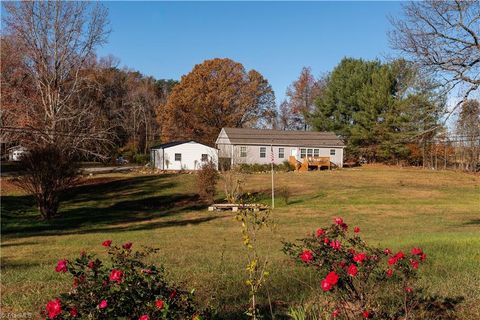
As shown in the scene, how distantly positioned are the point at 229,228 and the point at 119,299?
16109mm

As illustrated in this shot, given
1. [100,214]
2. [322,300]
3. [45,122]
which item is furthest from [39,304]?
[45,122]

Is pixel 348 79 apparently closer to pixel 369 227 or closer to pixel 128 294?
pixel 369 227

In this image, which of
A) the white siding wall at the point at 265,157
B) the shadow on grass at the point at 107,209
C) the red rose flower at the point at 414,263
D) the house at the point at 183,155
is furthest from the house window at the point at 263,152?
the red rose flower at the point at 414,263

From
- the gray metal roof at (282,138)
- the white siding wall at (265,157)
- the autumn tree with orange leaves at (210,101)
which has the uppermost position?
the autumn tree with orange leaves at (210,101)

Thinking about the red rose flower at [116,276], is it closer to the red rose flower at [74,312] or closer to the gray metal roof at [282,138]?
the red rose flower at [74,312]

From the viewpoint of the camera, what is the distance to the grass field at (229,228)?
5.69 m

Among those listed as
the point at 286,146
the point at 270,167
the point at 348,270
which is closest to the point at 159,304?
the point at 348,270

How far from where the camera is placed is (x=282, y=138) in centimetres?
4956

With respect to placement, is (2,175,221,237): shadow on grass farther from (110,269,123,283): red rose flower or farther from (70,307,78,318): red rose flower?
(70,307,78,318): red rose flower

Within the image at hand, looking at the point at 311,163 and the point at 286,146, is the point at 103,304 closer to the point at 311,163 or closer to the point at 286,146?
the point at 311,163

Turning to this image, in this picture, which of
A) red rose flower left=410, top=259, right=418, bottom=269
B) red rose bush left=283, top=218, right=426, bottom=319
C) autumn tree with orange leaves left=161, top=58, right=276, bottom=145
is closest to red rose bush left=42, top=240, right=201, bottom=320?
red rose bush left=283, top=218, right=426, bottom=319

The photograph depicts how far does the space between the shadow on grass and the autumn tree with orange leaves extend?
2341 centimetres

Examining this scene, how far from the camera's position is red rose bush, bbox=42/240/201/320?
2635 mm

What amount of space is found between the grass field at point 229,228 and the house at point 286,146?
7.60 metres
